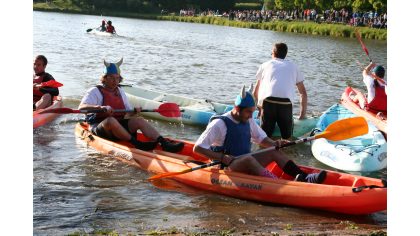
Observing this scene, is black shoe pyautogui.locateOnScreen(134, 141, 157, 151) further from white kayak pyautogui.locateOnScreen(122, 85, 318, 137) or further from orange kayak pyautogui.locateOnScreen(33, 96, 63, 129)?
white kayak pyautogui.locateOnScreen(122, 85, 318, 137)

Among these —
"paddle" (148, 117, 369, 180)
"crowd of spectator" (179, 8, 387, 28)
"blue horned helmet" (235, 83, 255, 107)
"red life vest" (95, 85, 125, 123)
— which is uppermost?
"crowd of spectator" (179, 8, 387, 28)

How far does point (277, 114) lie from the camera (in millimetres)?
8516

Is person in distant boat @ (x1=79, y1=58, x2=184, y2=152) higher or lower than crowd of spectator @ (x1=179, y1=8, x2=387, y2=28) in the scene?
lower

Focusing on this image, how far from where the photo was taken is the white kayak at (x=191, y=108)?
34.6ft

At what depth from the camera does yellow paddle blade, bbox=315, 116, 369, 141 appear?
7.25 m

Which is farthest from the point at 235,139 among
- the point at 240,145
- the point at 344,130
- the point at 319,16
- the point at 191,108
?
the point at 319,16

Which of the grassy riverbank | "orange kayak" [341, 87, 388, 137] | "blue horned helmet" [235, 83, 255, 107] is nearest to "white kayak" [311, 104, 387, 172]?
"orange kayak" [341, 87, 388, 137]

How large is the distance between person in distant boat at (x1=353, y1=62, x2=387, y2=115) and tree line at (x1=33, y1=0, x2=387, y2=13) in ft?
72.1

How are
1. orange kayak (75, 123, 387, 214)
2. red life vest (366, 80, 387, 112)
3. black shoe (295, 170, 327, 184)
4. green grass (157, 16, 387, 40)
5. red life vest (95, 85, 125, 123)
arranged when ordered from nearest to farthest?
1. orange kayak (75, 123, 387, 214)
2. black shoe (295, 170, 327, 184)
3. red life vest (95, 85, 125, 123)
4. red life vest (366, 80, 387, 112)
5. green grass (157, 16, 387, 40)

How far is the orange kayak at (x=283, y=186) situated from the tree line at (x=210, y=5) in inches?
1011

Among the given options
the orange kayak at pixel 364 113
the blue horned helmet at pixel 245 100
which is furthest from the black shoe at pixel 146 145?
the orange kayak at pixel 364 113

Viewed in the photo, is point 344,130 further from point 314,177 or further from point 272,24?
point 272,24
